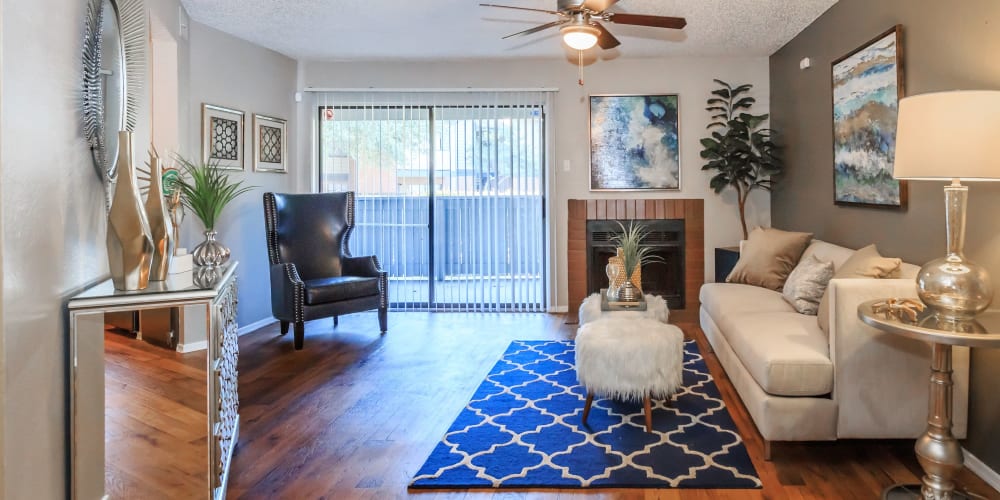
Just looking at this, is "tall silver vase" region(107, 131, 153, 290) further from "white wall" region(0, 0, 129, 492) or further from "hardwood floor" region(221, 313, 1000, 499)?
"hardwood floor" region(221, 313, 1000, 499)

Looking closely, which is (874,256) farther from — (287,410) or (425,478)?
(287,410)

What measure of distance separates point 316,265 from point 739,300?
10.9 ft

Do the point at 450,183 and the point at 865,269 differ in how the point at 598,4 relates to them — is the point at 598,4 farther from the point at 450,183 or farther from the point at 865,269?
the point at 450,183

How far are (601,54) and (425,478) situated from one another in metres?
4.37

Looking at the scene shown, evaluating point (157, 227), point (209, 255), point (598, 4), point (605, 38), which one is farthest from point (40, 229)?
point (605, 38)

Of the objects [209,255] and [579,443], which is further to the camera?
[579,443]

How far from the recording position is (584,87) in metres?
5.73

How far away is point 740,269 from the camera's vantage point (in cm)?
432

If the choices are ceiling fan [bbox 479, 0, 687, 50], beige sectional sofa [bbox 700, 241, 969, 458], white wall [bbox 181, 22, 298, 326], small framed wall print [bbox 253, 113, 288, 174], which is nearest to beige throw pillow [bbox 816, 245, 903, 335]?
beige sectional sofa [bbox 700, 241, 969, 458]

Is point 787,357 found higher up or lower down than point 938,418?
higher up

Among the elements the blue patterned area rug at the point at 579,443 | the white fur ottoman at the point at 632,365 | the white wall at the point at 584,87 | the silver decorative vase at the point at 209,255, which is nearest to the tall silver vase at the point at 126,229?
the silver decorative vase at the point at 209,255

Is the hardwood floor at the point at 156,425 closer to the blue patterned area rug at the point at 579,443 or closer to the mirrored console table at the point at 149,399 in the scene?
the mirrored console table at the point at 149,399

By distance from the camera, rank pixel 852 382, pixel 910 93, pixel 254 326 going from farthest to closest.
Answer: pixel 254 326, pixel 910 93, pixel 852 382

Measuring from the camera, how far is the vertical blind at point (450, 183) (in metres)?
5.76
